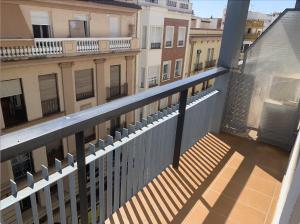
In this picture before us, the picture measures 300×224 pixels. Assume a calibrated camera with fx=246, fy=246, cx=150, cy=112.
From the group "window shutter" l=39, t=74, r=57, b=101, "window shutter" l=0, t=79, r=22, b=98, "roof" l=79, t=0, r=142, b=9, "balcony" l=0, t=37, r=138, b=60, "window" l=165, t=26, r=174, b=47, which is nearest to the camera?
"balcony" l=0, t=37, r=138, b=60

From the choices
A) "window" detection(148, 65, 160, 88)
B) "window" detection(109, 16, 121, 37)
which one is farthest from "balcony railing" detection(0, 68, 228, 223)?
"window" detection(148, 65, 160, 88)

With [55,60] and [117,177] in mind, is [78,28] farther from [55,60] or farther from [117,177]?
[117,177]

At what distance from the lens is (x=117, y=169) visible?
4.29 feet

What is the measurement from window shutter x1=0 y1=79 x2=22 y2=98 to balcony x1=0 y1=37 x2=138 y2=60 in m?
0.67

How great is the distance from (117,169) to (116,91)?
8830 millimetres

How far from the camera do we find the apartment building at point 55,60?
633cm

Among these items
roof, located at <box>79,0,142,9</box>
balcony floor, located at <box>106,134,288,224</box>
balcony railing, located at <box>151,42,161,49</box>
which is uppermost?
roof, located at <box>79,0,142,9</box>

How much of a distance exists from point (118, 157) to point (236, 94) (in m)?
1.76

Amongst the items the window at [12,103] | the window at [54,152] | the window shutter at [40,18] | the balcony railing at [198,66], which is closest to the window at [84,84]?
the window at [54,152]

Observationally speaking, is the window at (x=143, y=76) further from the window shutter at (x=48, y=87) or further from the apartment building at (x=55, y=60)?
the window shutter at (x=48, y=87)

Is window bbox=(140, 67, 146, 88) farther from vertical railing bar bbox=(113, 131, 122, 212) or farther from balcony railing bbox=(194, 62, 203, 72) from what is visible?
vertical railing bar bbox=(113, 131, 122, 212)

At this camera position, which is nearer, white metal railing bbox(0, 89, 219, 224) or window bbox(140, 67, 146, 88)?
white metal railing bbox(0, 89, 219, 224)

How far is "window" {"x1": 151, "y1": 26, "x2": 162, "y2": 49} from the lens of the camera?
11.0 metres

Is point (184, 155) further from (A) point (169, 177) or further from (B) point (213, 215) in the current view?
(B) point (213, 215)
